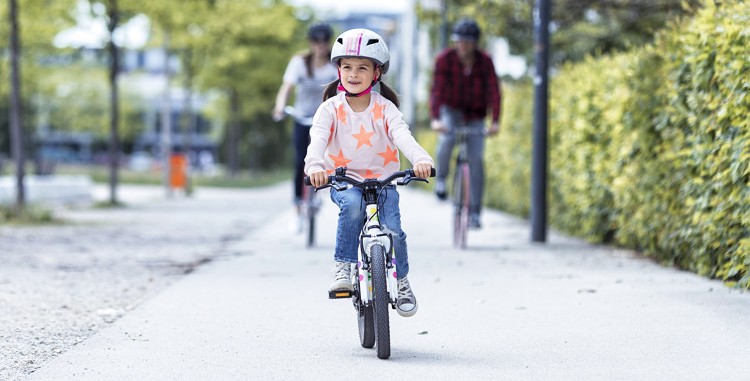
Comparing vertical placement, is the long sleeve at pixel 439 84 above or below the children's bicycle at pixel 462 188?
above

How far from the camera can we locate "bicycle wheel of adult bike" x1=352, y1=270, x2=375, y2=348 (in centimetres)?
532

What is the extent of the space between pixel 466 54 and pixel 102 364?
21.0 feet

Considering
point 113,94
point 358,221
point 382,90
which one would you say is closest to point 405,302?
point 358,221

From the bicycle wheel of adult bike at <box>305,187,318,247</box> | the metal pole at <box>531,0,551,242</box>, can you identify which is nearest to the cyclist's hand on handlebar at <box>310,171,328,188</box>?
the bicycle wheel of adult bike at <box>305,187,318,247</box>

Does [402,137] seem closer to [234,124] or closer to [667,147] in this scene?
[667,147]

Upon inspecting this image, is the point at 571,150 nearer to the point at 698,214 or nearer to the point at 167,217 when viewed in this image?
the point at 698,214

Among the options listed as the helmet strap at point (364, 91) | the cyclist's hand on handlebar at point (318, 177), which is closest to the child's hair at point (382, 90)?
the helmet strap at point (364, 91)

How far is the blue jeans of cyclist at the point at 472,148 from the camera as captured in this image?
10.7m

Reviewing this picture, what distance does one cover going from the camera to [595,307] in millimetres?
6863

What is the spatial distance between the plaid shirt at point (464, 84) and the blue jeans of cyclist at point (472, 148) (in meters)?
0.14

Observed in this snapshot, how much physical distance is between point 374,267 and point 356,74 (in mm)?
956

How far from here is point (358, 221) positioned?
212 inches

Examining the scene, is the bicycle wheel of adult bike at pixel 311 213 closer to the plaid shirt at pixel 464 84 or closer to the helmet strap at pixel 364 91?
the plaid shirt at pixel 464 84

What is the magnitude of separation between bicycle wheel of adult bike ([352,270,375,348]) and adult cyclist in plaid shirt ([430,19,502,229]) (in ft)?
17.5
